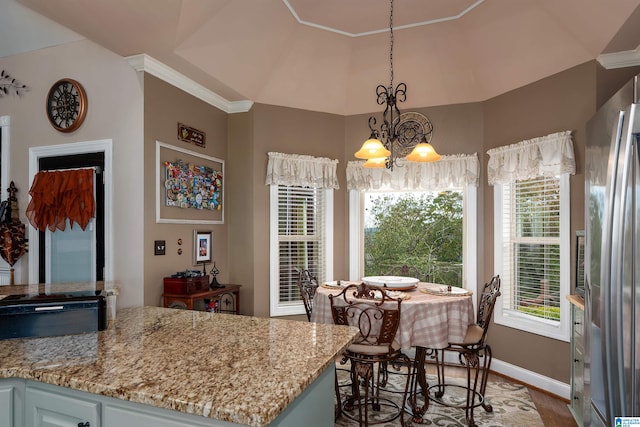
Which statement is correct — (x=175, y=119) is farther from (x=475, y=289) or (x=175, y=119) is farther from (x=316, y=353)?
(x=475, y=289)

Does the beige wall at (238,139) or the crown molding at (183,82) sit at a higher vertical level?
the crown molding at (183,82)

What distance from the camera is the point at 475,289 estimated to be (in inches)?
168

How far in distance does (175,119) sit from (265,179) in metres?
1.14

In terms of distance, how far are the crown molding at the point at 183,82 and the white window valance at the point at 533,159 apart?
8.64ft

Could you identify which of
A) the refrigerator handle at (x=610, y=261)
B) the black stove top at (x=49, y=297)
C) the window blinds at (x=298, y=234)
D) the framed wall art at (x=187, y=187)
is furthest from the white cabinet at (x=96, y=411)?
the window blinds at (x=298, y=234)

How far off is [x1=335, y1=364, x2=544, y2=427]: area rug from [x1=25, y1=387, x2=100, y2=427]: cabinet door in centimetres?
204

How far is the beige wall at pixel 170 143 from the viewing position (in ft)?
10.6

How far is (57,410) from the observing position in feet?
4.41

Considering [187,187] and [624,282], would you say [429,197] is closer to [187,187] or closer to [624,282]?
[187,187]

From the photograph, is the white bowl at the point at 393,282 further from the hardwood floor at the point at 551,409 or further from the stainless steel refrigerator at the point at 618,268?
the stainless steel refrigerator at the point at 618,268

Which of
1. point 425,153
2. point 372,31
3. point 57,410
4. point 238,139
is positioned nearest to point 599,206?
point 425,153

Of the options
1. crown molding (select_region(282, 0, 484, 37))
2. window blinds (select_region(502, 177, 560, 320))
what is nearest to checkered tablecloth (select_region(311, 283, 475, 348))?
window blinds (select_region(502, 177, 560, 320))

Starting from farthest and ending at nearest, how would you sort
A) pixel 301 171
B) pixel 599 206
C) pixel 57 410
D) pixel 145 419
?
pixel 301 171 → pixel 599 206 → pixel 57 410 → pixel 145 419

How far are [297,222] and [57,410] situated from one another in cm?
334
